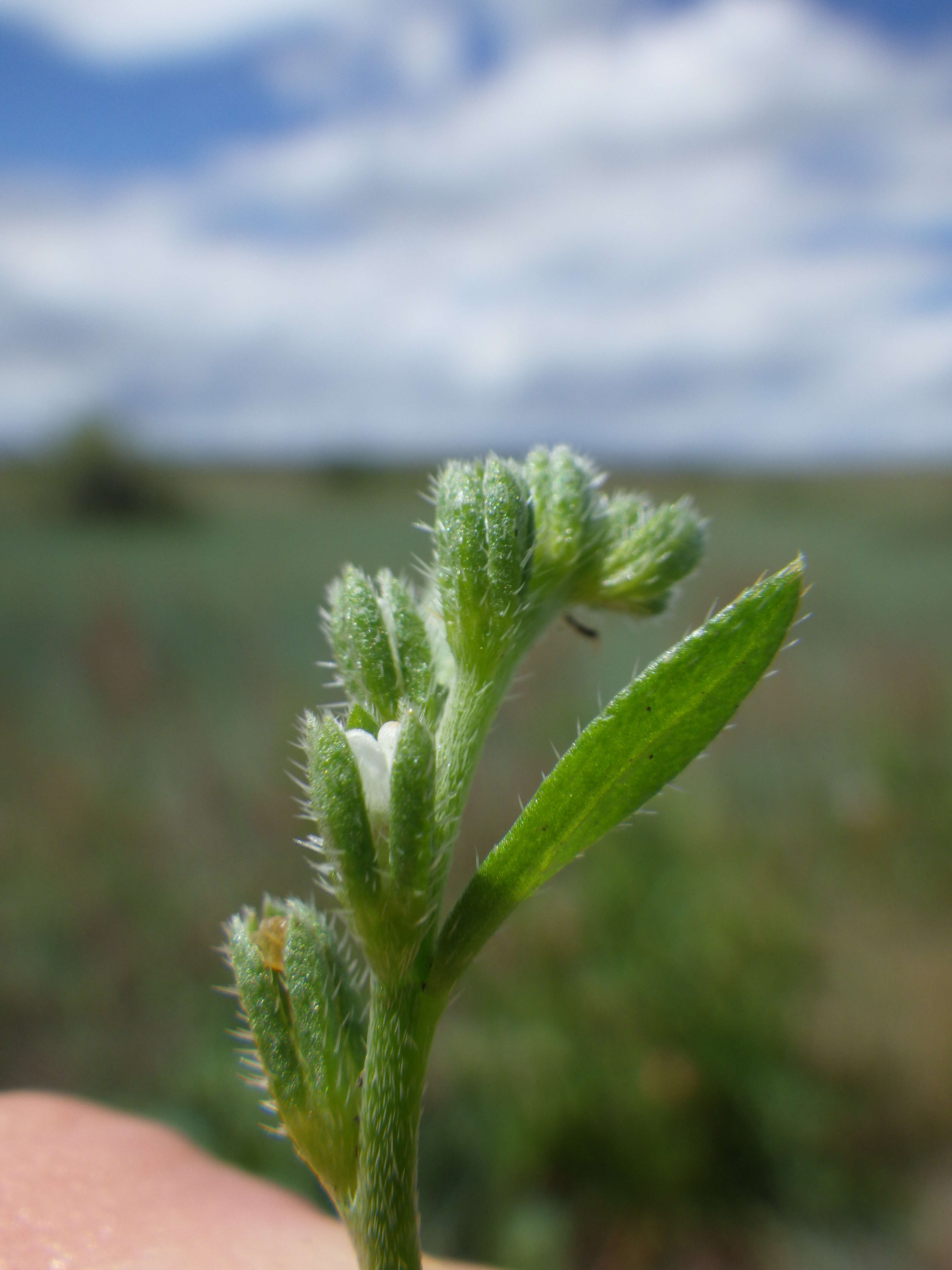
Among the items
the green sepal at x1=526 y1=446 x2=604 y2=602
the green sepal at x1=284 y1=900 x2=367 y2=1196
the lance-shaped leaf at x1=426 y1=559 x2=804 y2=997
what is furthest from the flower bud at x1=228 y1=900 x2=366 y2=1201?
the green sepal at x1=526 y1=446 x2=604 y2=602

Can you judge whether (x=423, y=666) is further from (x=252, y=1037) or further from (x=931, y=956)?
(x=931, y=956)

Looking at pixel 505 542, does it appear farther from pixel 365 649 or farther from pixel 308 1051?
pixel 308 1051

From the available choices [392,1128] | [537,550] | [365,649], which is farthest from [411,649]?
[392,1128]

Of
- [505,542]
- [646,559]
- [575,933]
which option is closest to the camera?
[505,542]

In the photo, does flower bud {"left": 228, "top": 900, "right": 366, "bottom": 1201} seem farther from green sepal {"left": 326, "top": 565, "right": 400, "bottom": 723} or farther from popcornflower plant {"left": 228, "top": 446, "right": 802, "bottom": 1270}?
green sepal {"left": 326, "top": 565, "right": 400, "bottom": 723}

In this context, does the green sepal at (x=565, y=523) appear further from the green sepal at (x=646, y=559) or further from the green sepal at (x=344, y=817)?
the green sepal at (x=344, y=817)

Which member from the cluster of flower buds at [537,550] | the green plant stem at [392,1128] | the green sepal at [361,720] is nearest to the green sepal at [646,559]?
the cluster of flower buds at [537,550]
